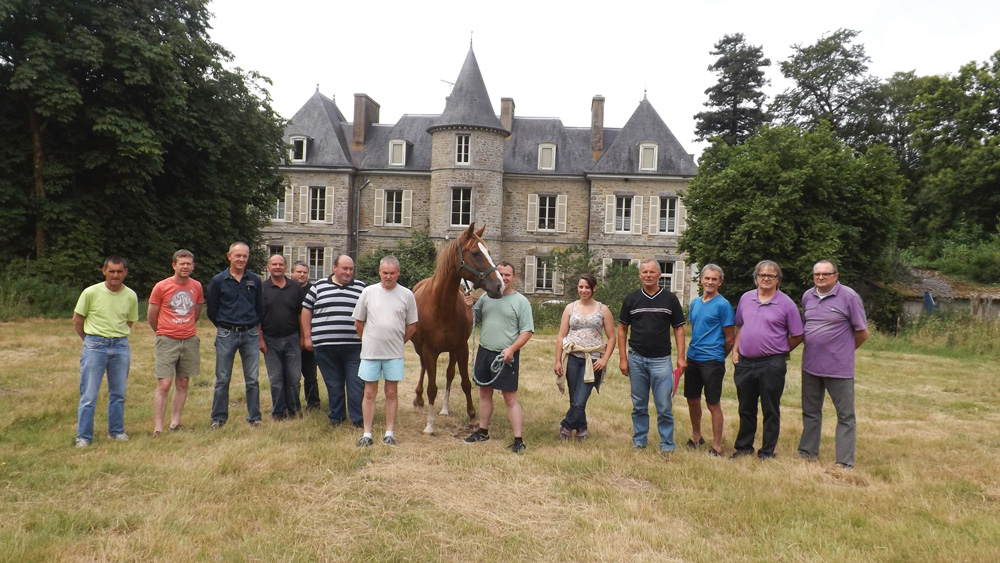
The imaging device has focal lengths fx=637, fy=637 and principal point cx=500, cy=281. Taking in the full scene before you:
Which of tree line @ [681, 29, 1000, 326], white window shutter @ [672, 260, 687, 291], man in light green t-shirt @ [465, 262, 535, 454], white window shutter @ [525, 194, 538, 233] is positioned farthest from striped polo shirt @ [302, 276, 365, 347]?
white window shutter @ [672, 260, 687, 291]

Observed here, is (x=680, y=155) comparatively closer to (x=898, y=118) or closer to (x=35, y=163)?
(x=898, y=118)

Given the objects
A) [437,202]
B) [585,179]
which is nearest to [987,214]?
[585,179]

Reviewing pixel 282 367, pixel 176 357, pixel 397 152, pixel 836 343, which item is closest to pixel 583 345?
pixel 836 343

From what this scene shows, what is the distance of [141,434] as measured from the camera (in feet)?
19.8

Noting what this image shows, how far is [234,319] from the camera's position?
6.28m

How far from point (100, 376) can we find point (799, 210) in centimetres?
2091

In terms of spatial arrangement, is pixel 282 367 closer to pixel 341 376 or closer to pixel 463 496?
pixel 341 376

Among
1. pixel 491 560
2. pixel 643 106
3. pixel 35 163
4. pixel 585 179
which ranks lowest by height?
pixel 491 560

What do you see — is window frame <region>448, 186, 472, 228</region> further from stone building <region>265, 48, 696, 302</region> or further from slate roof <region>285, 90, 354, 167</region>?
slate roof <region>285, 90, 354, 167</region>

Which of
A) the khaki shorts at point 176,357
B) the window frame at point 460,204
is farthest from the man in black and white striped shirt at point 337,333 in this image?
the window frame at point 460,204

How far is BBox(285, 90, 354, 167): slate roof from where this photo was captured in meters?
32.1

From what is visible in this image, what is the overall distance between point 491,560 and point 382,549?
0.64 metres

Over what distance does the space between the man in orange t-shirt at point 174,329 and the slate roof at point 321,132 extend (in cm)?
2672

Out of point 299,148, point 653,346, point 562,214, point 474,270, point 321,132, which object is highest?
point 321,132
